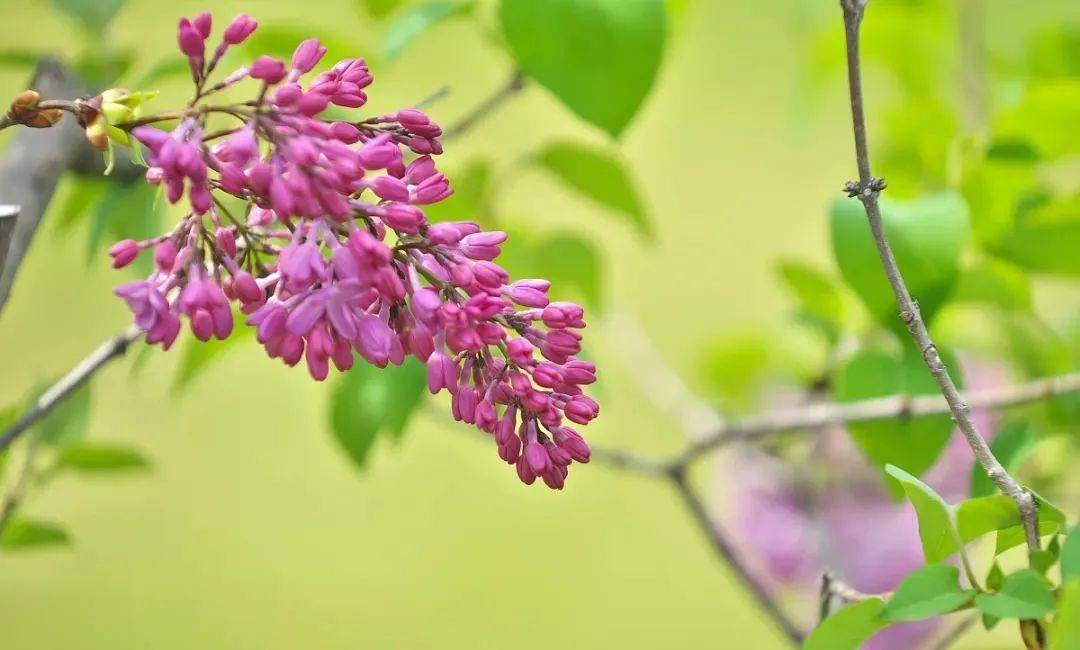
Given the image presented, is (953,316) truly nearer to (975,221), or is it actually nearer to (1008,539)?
(975,221)

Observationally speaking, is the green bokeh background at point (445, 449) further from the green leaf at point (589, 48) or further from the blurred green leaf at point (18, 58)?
the green leaf at point (589, 48)

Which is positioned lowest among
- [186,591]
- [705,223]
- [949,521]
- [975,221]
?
[186,591]

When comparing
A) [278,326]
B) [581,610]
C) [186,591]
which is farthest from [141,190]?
[581,610]

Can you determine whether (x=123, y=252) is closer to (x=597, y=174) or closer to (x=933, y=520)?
(x=933, y=520)

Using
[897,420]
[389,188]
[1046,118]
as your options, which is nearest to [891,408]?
[897,420]

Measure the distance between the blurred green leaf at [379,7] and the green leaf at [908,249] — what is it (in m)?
0.27

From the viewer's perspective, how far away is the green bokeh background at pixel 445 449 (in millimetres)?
885

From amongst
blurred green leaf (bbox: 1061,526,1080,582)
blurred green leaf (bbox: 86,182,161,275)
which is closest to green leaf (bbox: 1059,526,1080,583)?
blurred green leaf (bbox: 1061,526,1080,582)

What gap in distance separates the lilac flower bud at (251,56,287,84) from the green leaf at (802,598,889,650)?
15 centimetres

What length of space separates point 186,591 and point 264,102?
0.79 metres

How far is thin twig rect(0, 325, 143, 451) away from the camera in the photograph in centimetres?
26

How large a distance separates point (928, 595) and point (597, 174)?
0.28 metres

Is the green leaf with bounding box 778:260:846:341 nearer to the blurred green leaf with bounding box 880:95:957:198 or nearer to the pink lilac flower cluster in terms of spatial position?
the blurred green leaf with bounding box 880:95:957:198

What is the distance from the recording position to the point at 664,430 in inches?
41.7
